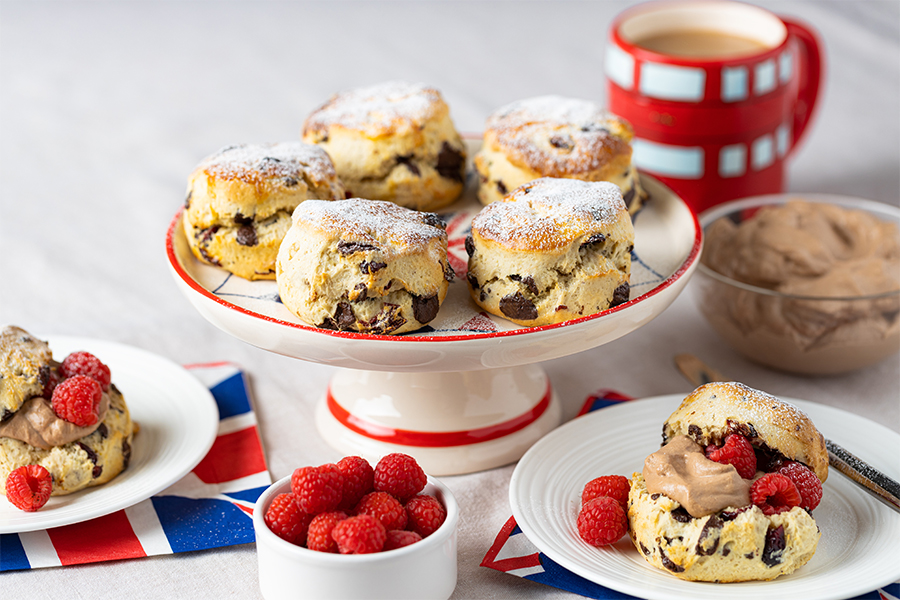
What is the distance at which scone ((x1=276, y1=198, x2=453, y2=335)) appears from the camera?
1655 millimetres

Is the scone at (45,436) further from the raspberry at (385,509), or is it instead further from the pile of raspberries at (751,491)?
the pile of raspberries at (751,491)

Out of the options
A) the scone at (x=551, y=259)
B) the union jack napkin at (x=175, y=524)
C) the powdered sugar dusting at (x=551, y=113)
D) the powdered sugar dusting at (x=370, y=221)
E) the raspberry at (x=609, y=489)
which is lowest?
the union jack napkin at (x=175, y=524)

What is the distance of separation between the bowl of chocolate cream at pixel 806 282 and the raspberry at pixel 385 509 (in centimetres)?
109

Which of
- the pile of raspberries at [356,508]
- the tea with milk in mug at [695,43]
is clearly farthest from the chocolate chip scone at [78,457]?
the tea with milk in mug at [695,43]

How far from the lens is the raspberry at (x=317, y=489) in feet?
4.79

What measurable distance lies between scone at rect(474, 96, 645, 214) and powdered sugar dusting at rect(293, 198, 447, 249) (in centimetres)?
36

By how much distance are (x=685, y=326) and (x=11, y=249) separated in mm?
2112

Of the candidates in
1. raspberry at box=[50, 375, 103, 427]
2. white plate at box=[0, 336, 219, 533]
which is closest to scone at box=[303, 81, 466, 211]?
white plate at box=[0, 336, 219, 533]

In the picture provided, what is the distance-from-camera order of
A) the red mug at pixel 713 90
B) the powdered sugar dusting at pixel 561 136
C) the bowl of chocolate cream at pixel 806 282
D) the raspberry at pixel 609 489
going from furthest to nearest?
the red mug at pixel 713 90 < the bowl of chocolate cream at pixel 806 282 < the powdered sugar dusting at pixel 561 136 < the raspberry at pixel 609 489

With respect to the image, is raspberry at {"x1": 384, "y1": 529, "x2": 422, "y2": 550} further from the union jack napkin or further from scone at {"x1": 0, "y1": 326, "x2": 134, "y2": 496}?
scone at {"x1": 0, "y1": 326, "x2": 134, "y2": 496}

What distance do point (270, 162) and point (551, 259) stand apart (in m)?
0.64

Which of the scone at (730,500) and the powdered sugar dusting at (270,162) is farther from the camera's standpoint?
the powdered sugar dusting at (270,162)

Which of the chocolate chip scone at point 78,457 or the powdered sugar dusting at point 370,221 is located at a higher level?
the powdered sugar dusting at point 370,221

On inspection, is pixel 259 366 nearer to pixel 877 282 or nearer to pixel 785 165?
pixel 877 282
